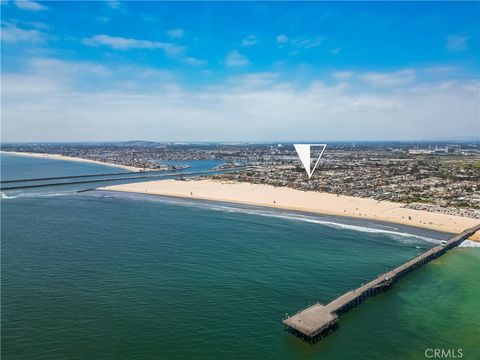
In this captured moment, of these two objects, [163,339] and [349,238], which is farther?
[349,238]

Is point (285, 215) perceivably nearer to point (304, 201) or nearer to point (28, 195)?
point (304, 201)

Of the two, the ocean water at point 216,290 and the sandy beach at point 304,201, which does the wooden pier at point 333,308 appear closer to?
the ocean water at point 216,290

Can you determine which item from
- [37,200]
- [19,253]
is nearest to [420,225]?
[19,253]

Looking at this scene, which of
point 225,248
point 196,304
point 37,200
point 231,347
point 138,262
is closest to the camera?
point 231,347

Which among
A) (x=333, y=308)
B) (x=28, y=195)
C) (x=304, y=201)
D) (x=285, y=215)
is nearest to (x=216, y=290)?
(x=333, y=308)

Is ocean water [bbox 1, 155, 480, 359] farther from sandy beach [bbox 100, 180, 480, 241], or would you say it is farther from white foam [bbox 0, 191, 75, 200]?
white foam [bbox 0, 191, 75, 200]

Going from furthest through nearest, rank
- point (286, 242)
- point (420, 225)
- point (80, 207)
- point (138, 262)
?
point (80, 207) → point (420, 225) → point (286, 242) → point (138, 262)

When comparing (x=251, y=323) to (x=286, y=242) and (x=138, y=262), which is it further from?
(x=286, y=242)
